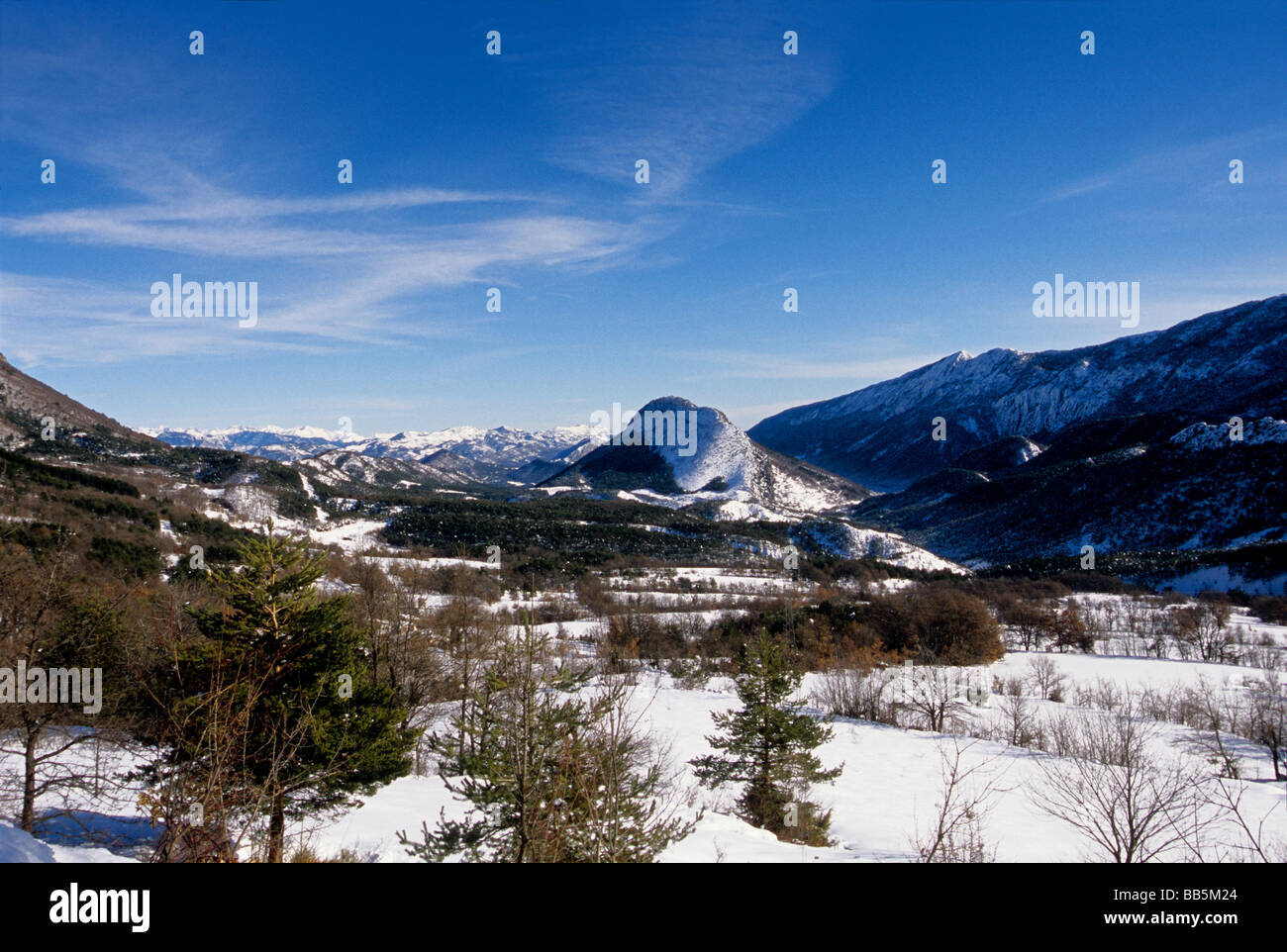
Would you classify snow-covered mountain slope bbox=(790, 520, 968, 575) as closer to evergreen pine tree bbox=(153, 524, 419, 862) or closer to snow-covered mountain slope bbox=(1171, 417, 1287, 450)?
snow-covered mountain slope bbox=(1171, 417, 1287, 450)

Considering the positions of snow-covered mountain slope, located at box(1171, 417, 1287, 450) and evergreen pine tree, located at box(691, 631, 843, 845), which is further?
snow-covered mountain slope, located at box(1171, 417, 1287, 450)

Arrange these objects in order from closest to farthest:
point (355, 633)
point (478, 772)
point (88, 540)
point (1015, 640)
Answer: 1. point (478, 772)
2. point (355, 633)
3. point (88, 540)
4. point (1015, 640)

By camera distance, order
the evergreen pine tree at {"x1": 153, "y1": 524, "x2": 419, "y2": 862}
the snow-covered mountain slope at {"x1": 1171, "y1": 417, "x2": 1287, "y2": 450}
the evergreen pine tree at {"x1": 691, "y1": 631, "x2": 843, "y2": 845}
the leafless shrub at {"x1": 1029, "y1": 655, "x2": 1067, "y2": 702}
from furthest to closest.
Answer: the snow-covered mountain slope at {"x1": 1171, "y1": 417, "x2": 1287, "y2": 450} → the leafless shrub at {"x1": 1029, "y1": 655, "x2": 1067, "y2": 702} → the evergreen pine tree at {"x1": 691, "y1": 631, "x2": 843, "y2": 845} → the evergreen pine tree at {"x1": 153, "y1": 524, "x2": 419, "y2": 862}

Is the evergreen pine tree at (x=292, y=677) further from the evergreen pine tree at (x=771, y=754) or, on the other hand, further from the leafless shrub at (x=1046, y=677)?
the leafless shrub at (x=1046, y=677)

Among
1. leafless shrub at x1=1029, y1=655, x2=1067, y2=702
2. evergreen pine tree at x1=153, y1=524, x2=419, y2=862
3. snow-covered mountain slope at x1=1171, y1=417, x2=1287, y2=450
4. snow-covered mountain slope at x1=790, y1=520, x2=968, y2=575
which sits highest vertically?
snow-covered mountain slope at x1=1171, y1=417, x2=1287, y2=450

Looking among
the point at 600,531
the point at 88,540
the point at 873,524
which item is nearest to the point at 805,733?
the point at 88,540

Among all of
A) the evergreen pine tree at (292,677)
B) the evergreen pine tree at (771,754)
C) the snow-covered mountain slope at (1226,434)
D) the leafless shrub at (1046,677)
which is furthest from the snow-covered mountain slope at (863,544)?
the evergreen pine tree at (292,677)

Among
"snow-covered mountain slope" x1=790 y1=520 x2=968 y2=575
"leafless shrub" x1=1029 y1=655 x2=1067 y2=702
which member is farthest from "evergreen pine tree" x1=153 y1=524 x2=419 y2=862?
"snow-covered mountain slope" x1=790 y1=520 x2=968 y2=575

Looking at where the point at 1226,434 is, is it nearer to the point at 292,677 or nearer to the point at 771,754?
the point at 771,754
